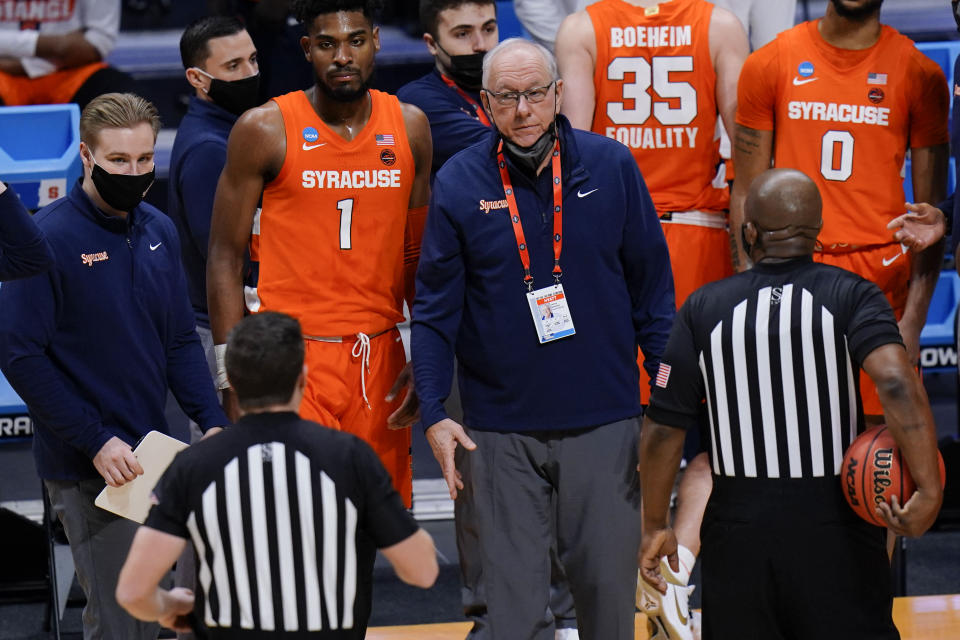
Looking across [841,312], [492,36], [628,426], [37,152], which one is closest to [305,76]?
[37,152]

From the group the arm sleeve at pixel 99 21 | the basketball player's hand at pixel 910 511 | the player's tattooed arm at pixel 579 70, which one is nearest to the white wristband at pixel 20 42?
the arm sleeve at pixel 99 21

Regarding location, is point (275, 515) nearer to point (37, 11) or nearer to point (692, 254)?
point (692, 254)

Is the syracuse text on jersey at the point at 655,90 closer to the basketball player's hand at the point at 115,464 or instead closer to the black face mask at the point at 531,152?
the black face mask at the point at 531,152

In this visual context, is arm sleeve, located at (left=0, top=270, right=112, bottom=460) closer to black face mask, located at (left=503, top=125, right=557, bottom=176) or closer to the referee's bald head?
black face mask, located at (left=503, top=125, right=557, bottom=176)

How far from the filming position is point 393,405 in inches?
162

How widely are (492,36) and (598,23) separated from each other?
0.39 meters

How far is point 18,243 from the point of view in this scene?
3.45 meters

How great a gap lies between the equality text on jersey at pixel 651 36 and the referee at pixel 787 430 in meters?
1.59

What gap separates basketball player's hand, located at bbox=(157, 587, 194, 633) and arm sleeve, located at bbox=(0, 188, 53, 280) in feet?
3.48

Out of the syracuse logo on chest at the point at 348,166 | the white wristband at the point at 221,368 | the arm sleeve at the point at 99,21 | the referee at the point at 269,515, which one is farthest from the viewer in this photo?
the arm sleeve at the point at 99,21

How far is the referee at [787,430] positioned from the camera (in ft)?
10.5

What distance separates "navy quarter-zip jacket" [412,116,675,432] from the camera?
3.70 metres

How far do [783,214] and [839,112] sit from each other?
1.40 meters

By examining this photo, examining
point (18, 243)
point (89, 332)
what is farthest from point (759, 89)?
point (18, 243)
